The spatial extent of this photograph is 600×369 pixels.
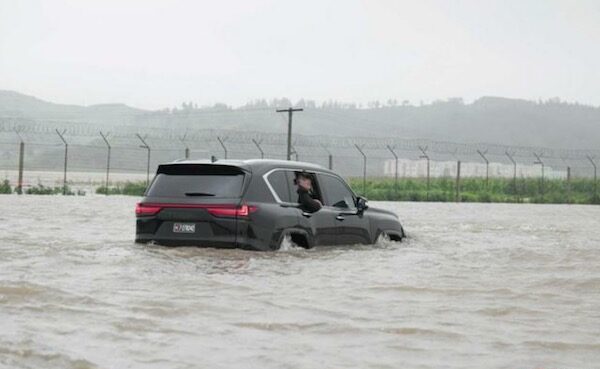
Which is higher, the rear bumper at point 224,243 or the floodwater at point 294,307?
the rear bumper at point 224,243

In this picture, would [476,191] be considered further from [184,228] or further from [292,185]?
[184,228]

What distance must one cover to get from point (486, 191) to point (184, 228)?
42.4m

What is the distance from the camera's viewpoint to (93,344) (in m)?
7.03

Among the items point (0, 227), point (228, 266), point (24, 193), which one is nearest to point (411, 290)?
point (228, 266)

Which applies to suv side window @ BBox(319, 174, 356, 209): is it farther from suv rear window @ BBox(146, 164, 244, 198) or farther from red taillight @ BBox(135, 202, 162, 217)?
red taillight @ BBox(135, 202, 162, 217)

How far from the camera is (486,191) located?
5412 centimetres

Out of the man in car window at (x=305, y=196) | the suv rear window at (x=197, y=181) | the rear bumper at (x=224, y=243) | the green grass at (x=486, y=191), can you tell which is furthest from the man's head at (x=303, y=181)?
the green grass at (x=486, y=191)

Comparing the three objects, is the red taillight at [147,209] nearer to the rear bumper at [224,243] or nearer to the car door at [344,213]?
the rear bumper at [224,243]

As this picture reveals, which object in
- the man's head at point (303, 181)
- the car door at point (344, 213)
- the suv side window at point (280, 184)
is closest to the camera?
the suv side window at point (280, 184)

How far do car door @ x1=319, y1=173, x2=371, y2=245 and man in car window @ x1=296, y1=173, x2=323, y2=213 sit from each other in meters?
0.56

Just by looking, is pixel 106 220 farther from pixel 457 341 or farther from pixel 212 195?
pixel 457 341

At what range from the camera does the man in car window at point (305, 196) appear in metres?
13.8

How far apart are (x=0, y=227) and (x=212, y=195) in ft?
22.4

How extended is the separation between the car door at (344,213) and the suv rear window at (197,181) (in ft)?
5.93
